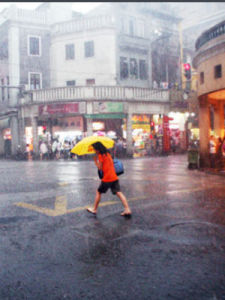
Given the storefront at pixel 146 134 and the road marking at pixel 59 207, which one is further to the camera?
the storefront at pixel 146 134

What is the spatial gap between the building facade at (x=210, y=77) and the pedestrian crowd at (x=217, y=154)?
383mm

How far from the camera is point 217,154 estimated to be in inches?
662

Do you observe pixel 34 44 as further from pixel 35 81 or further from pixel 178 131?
pixel 178 131

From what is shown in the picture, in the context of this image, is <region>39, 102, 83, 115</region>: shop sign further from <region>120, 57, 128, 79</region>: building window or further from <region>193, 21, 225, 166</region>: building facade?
<region>193, 21, 225, 166</region>: building facade

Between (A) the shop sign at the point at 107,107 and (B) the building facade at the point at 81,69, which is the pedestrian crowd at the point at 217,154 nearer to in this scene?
(B) the building facade at the point at 81,69

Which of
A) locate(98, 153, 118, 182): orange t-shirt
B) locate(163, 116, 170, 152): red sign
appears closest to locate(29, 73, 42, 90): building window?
locate(163, 116, 170, 152): red sign

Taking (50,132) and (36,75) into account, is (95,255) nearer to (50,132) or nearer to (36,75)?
(50,132)

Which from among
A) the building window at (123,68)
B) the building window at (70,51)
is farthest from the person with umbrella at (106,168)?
the building window at (70,51)

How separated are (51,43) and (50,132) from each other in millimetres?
8514

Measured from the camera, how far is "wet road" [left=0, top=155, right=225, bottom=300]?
150 inches

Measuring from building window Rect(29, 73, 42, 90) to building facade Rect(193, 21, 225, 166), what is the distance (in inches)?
708

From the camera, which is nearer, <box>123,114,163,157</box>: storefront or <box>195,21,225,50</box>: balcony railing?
<box>195,21,225,50</box>: balcony railing

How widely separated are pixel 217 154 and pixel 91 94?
14706mm

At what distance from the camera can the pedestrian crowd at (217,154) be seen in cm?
1655
